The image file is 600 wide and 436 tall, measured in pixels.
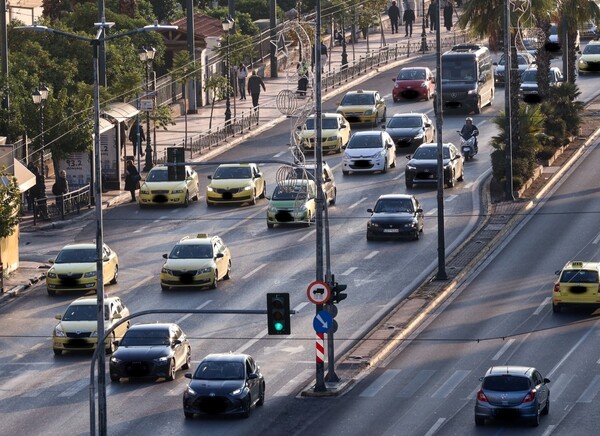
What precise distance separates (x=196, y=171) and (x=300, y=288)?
66.1ft

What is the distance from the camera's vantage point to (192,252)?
57.8 m

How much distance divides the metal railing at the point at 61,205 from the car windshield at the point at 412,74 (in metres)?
25.9

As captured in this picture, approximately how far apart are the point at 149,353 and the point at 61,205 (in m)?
21.9

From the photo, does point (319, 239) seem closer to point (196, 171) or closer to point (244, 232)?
point (244, 232)

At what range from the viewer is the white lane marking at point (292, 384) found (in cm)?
4656

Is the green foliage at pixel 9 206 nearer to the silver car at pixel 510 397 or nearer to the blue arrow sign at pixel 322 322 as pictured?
the blue arrow sign at pixel 322 322

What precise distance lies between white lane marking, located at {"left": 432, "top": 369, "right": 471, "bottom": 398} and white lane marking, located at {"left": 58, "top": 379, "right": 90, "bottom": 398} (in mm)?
9393

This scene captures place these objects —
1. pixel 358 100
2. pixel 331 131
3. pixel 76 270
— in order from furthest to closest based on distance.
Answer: pixel 358 100 → pixel 331 131 → pixel 76 270

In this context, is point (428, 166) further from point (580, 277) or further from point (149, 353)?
point (149, 353)

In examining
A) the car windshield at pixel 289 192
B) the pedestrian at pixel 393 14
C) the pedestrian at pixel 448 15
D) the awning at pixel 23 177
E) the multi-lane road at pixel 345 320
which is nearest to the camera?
the multi-lane road at pixel 345 320

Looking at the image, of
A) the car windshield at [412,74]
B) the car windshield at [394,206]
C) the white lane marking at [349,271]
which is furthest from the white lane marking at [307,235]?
the car windshield at [412,74]

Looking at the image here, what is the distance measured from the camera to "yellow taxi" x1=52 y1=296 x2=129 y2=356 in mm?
50469

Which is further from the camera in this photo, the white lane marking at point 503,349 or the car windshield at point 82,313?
the car windshield at point 82,313

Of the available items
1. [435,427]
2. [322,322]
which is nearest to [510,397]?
[435,427]
